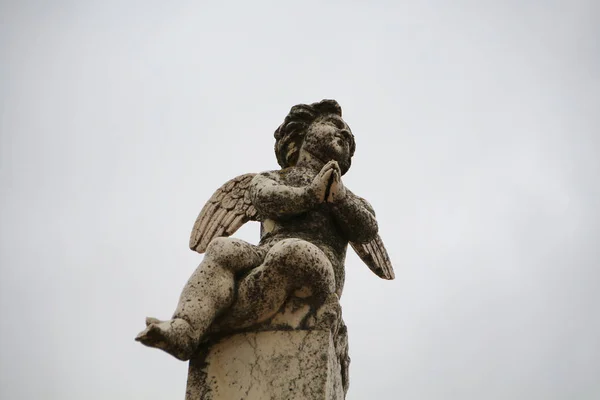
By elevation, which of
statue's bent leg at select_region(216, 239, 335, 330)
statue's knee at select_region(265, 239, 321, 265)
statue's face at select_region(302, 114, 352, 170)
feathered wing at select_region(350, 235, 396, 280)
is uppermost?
statue's face at select_region(302, 114, 352, 170)

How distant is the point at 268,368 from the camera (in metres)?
3.92

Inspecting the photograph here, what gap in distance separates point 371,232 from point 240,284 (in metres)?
1.18

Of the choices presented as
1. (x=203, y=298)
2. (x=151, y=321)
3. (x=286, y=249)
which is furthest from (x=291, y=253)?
(x=151, y=321)

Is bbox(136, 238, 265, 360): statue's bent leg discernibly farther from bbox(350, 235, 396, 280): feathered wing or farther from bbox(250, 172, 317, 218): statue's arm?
bbox(350, 235, 396, 280): feathered wing

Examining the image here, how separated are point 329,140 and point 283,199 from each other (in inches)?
34.5

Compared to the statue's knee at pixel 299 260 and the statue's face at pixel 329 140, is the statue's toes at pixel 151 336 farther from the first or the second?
the statue's face at pixel 329 140

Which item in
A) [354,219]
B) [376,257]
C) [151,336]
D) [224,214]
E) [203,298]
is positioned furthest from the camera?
[376,257]

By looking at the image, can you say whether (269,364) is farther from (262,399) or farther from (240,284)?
(240,284)

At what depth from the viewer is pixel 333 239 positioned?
468cm

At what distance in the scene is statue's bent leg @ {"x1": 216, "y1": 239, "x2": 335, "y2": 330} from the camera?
13.1 feet

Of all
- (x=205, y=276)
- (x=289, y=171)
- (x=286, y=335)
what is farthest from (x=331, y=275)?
(x=289, y=171)

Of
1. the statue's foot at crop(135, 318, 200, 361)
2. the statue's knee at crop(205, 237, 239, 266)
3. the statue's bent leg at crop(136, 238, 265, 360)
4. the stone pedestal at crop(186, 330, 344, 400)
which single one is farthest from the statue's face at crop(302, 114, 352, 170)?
the statue's foot at crop(135, 318, 200, 361)

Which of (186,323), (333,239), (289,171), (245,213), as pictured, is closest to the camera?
(186,323)

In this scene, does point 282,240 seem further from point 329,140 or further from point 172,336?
point 329,140
